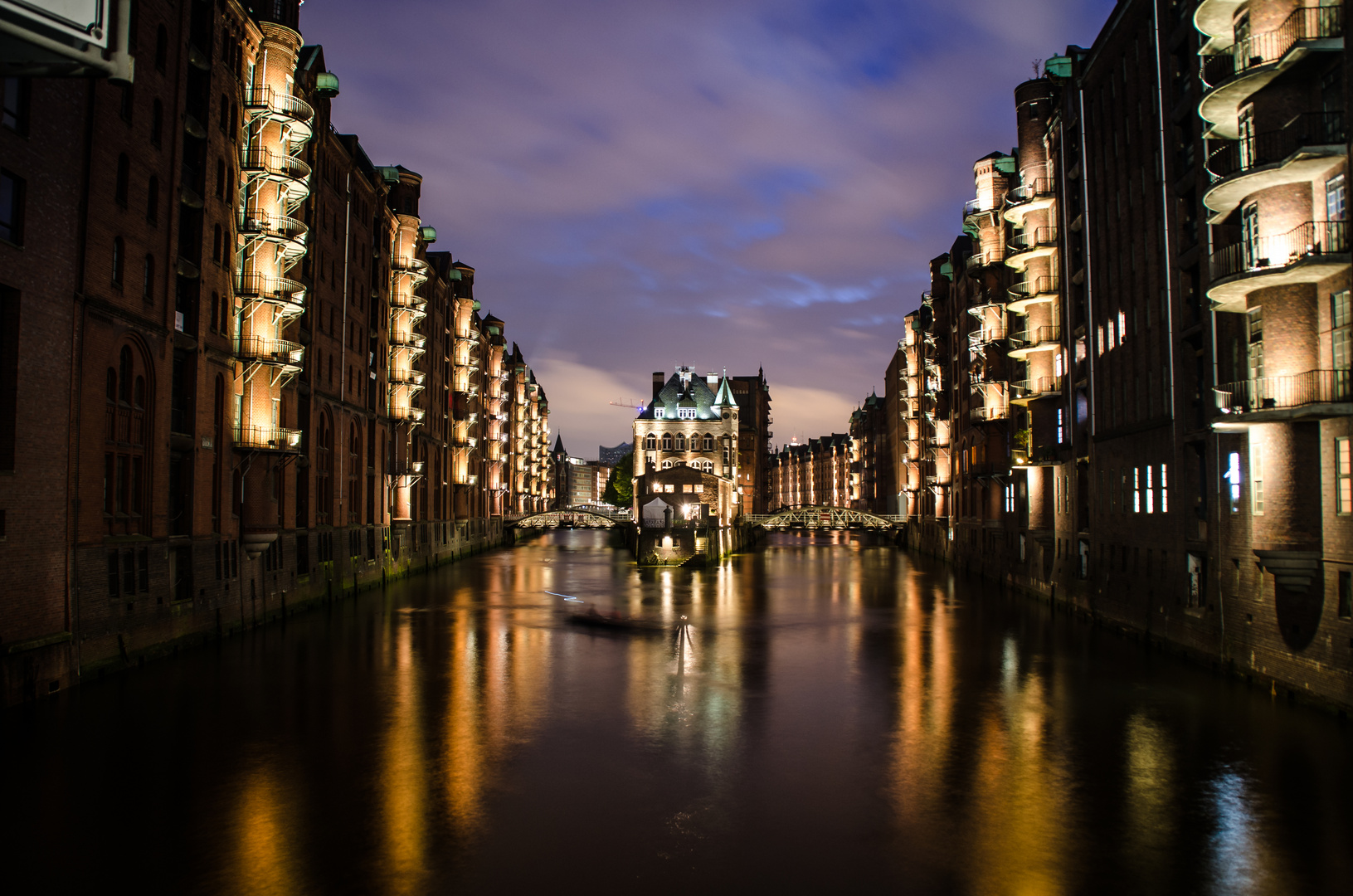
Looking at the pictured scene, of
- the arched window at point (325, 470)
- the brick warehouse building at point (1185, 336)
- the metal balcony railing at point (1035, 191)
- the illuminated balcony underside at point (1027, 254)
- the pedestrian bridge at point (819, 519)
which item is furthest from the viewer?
the pedestrian bridge at point (819, 519)

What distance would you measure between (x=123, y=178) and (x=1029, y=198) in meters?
39.2

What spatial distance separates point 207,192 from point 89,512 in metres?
13.4

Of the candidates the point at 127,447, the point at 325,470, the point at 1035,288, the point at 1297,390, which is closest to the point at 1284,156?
the point at 1297,390

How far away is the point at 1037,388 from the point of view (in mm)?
46281

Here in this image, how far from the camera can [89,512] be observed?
26.1 metres

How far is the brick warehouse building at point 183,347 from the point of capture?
23.5m

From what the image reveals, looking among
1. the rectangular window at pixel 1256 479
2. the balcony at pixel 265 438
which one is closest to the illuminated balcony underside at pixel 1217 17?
the rectangular window at pixel 1256 479

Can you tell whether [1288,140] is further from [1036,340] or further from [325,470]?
[325,470]

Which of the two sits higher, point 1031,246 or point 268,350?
point 1031,246

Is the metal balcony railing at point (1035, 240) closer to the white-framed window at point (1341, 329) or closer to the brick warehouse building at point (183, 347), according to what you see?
the white-framed window at point (1341, 329)

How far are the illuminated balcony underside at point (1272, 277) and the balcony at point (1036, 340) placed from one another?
20607 millimetres

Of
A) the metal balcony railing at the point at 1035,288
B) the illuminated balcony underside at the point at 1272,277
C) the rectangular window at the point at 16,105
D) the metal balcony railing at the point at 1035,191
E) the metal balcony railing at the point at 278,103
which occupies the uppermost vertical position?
the metal balcony railing at the point at 278,103

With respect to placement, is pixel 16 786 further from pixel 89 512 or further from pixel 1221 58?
pixel 1221 58

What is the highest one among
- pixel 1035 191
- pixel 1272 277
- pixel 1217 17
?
pixel 1035 191
